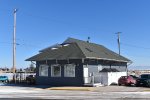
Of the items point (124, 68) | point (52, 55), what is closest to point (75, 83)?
point (52, 55)

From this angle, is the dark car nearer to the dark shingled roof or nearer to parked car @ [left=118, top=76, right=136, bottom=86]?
parked car @ [left=118, top=76, right=136, bottom=86]

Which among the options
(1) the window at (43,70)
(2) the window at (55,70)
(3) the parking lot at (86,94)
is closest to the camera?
(3) the parking lot at (86,94)

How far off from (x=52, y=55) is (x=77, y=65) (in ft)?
13.6

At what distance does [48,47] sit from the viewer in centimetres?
4562

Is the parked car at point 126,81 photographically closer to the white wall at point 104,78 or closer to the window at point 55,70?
the white wall at point 104,78

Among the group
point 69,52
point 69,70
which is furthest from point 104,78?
point 69,52

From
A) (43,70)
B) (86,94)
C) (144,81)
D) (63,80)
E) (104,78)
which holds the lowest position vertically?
(86,94)

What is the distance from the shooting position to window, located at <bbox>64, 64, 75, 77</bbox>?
3881 cm

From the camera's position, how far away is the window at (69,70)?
3881 centimetres

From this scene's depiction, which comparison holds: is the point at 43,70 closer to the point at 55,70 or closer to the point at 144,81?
the point at 55,70

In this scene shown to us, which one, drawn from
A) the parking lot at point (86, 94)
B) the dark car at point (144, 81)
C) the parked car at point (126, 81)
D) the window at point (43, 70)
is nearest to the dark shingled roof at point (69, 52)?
the window at point (43, 70)

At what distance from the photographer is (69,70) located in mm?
39125

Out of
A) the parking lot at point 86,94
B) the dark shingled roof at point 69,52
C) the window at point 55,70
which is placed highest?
the dark shingled roof at point 69,52

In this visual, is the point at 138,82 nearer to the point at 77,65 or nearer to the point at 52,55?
the point at 77,65
